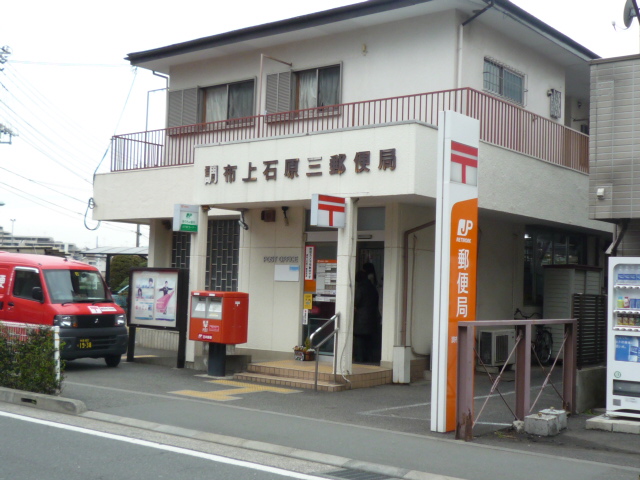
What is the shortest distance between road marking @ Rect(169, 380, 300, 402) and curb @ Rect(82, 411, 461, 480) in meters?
2.21

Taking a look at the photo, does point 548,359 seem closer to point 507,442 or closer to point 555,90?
point 555,90

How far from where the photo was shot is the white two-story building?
559 inches

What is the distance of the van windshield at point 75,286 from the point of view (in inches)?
616

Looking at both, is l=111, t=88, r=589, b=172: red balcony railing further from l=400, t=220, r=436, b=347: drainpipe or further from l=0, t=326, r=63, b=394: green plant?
l=0, t=326, r=63, b=394: green plant

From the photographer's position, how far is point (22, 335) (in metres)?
11.6

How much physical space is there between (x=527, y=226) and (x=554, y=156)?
218 cm

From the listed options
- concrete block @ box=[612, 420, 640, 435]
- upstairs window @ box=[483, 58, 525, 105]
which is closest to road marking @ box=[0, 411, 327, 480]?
concrete block @ box=[612, 420, 640, 435]

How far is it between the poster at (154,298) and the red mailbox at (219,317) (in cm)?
115

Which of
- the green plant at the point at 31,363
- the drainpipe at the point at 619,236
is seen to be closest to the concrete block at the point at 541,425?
the drainpipe at the point at 619,236

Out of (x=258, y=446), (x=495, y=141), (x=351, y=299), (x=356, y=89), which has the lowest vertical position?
(x=258, y=446)

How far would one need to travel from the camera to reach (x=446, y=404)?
9664mm

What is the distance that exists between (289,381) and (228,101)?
8108 millimetres

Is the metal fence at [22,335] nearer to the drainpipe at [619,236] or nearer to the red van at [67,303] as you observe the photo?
the red van at [67,303]

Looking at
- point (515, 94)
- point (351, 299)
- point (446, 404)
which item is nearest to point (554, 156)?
point (515, 94)
